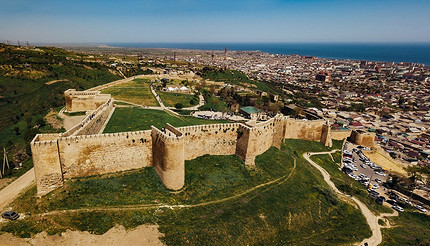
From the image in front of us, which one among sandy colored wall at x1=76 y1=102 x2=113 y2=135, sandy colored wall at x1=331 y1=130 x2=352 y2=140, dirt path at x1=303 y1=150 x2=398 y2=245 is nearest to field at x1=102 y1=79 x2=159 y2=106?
sandy colored wall at x1=76 y1=102 x2=113 y2=135

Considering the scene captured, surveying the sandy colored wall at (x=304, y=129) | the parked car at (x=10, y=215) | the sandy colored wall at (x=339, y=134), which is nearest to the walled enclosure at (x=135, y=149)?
the parked car at (x=10, y=215)

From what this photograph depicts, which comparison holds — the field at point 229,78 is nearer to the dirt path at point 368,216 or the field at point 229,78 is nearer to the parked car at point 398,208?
the dirt path at point 368,216

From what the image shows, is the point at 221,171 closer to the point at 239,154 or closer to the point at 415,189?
the point at 239,154

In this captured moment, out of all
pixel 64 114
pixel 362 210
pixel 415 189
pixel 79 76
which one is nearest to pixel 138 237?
pixel 362 210

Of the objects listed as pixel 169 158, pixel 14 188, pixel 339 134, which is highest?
pixel 169 158

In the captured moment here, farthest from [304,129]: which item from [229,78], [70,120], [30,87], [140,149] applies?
[229,78]

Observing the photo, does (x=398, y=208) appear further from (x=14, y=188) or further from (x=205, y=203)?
(x=14, y=188)
